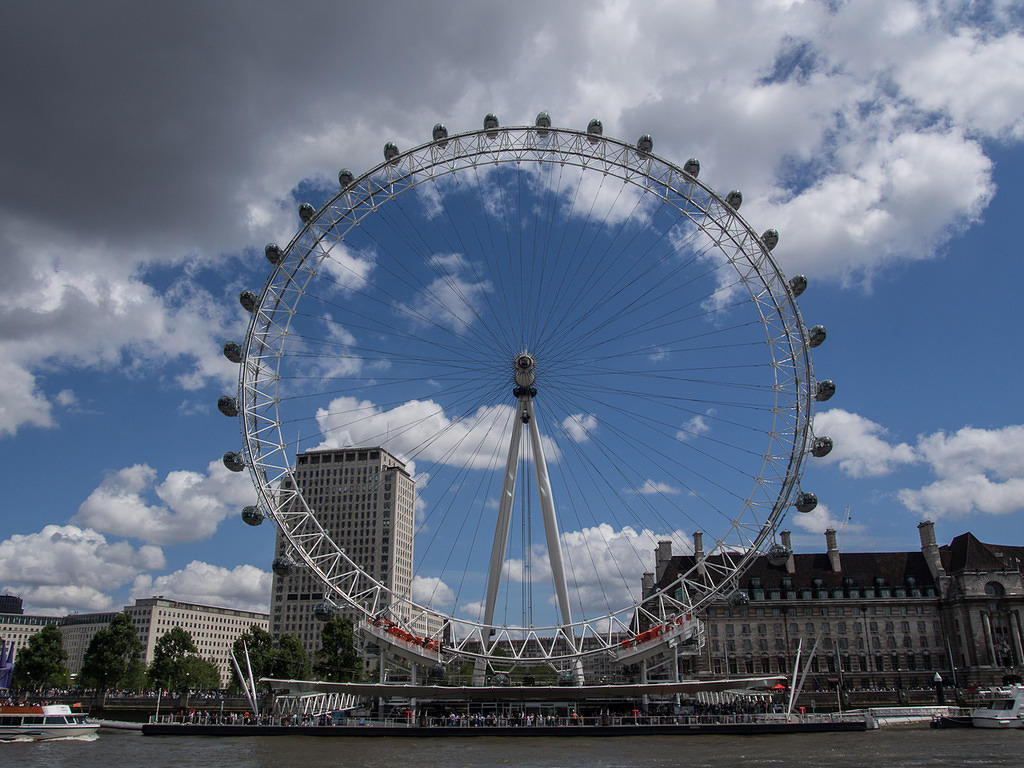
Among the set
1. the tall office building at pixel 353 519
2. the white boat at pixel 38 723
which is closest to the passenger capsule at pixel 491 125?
the white boat at pixel 38 723

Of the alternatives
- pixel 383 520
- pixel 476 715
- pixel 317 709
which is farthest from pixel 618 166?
pixel 383 520

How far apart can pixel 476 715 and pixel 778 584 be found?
58.6m

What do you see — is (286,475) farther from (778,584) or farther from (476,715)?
(778,584)

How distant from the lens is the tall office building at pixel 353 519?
18312 centimetres

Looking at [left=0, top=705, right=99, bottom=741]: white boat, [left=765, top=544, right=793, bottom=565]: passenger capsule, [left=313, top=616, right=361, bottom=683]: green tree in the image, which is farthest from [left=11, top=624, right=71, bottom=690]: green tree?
[left=765, top=544, right=793, bottom=565]: passenger capsule

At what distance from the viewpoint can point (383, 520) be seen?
188 meters

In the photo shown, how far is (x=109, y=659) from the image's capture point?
102062 millimetres

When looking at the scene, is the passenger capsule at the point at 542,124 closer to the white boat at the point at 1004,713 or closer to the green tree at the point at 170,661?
the white boat at the point at 1004,713

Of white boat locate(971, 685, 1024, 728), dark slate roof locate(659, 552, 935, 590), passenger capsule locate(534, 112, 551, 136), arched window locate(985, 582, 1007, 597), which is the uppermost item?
passenger capsule locate(534, 112, 551, 136)

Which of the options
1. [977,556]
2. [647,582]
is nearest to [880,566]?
[977,556]

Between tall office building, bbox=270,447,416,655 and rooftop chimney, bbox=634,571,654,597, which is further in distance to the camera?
tall office building, bbox=270,447,416,655

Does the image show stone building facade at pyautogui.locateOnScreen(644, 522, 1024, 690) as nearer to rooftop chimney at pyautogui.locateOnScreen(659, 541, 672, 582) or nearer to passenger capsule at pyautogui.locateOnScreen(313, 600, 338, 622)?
rooftop chimney at pyautogui.locateOnScreen(659, 541, 672, 582)

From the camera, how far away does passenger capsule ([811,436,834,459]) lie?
204ft

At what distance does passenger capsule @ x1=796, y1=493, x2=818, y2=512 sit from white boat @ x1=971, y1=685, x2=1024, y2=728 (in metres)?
21.2
